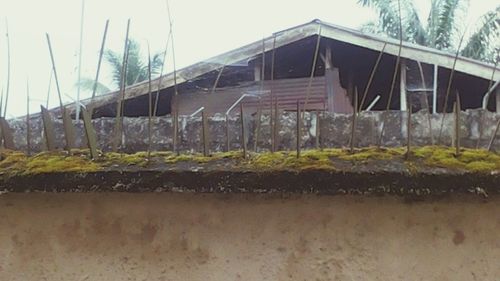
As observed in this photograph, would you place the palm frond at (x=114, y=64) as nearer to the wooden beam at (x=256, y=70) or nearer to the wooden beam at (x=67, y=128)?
the wooden beam at (x=256, y=70)

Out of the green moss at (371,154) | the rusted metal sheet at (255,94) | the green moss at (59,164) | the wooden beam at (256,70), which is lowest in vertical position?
the green moss at (59,164)

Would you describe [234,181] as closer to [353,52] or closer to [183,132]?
[183,132]

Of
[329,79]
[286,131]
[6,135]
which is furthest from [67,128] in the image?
[329,79]

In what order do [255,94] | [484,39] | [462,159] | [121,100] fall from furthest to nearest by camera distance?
[484,39] → [255,94] → [121,100] → [462,159]

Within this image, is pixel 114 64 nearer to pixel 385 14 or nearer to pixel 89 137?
pixel 385 14

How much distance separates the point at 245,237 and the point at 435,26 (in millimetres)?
16164

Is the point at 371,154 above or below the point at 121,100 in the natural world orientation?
below

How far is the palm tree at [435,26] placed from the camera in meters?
15.9

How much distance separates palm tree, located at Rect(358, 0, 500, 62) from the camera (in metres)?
15.9

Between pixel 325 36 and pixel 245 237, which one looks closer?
pixel 245 237

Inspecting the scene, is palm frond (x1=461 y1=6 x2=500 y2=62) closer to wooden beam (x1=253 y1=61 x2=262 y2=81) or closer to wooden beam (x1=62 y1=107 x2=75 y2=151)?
wooden beam (x1=253 y1=61 x2=262 y2=81)

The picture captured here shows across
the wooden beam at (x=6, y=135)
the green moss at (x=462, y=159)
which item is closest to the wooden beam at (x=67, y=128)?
the wooden beam at (x=6, y=135)

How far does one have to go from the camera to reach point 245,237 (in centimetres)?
158

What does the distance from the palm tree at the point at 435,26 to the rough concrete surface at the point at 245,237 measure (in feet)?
47.9
